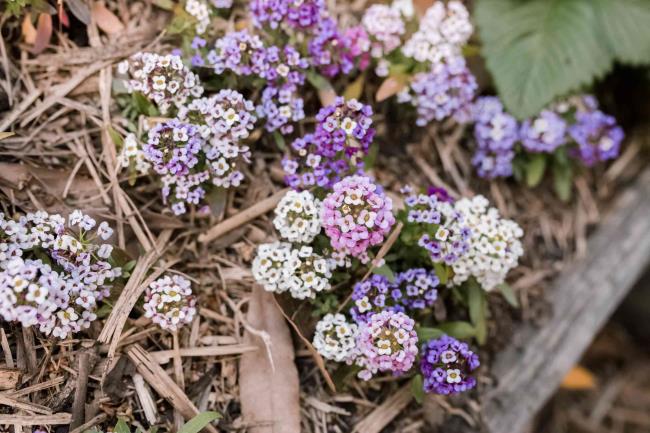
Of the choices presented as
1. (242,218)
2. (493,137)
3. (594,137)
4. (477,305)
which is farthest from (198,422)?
(594,137)

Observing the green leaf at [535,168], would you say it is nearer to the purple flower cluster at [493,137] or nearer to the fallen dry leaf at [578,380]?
the purple flower cluster at [493,137]

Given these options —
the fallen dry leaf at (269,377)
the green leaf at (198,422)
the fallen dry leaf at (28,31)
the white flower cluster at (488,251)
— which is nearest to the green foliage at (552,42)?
the white flower cluster at (488,251)

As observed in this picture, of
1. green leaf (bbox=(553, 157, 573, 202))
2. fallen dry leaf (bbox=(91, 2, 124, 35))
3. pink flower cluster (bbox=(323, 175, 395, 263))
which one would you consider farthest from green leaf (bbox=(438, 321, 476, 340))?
fallen dry leaf (bbox=(91, 2, 124, 35))

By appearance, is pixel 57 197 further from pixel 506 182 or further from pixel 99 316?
pixel 506 182

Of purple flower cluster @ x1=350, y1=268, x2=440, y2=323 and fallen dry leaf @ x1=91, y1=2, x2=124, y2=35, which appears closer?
purple flower cluster @ x1=350, y1=268, x2=440, y2=323

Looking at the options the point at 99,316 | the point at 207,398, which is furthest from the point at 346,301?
the point at 99,316

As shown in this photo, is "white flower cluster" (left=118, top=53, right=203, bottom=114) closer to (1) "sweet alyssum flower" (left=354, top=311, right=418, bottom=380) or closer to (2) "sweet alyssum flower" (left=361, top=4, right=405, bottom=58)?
(2) "sweet alyssum flower" (left=361, top=4, right=405, bottom=58)

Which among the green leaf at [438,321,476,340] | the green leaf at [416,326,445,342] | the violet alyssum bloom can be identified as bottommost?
the green leaf at [438,321,476,340]
